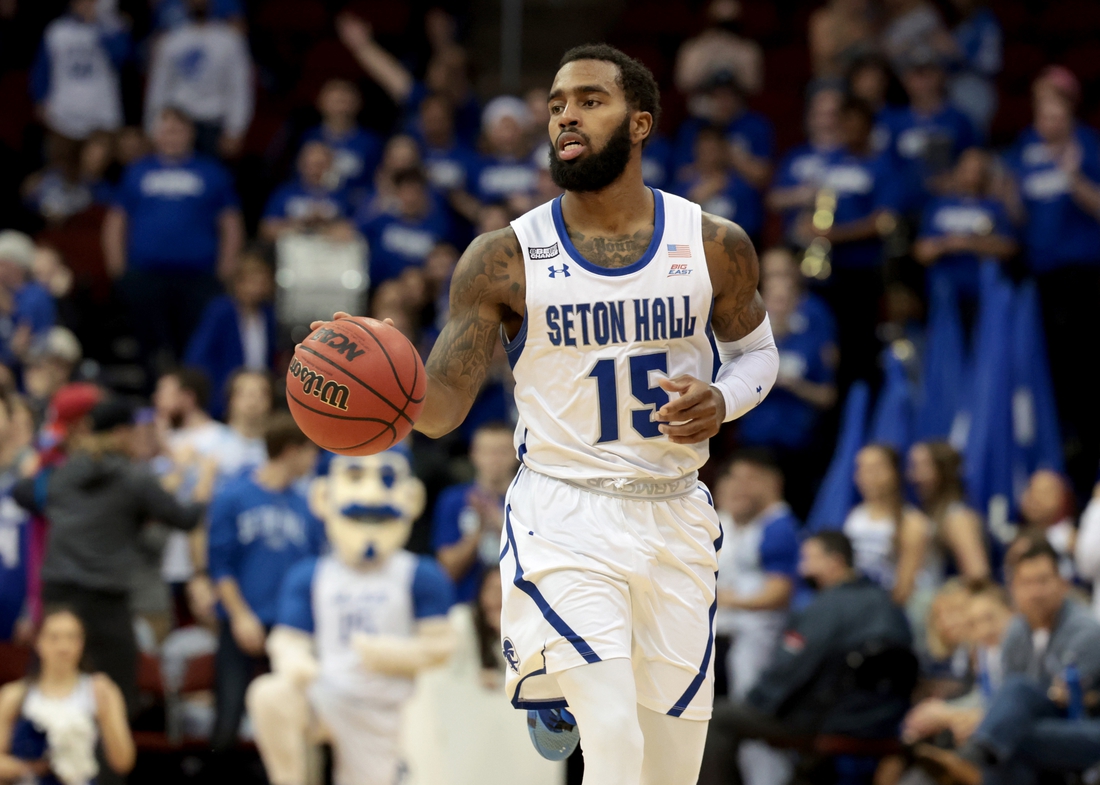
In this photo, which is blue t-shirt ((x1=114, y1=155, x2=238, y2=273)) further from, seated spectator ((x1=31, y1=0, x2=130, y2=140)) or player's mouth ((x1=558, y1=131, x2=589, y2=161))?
player's mouth ((x1=558, y1=131, x2=589, y2=161))

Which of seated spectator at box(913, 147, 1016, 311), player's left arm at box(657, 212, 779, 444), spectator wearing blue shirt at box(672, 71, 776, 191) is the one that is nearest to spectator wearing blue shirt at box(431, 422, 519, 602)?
seated spectator at box(913, 147, 1016, 311)

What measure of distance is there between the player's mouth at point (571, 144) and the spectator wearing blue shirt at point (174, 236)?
304 inches

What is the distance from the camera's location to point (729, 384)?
438cm

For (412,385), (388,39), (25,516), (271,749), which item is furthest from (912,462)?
(388,39)

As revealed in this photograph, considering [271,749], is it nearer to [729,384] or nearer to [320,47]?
[729,384]

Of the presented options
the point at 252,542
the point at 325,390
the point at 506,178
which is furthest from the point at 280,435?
the point at 325,390

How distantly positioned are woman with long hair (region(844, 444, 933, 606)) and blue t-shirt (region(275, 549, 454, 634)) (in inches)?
97.3

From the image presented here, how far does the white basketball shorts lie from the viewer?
13.8ft

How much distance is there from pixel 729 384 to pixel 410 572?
4.23m

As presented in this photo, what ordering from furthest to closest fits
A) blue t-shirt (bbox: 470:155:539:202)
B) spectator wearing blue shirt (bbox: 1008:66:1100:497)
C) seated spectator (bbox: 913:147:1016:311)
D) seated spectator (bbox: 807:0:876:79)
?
seated spectator (bbox: 807:0:876:79), blue t-shirt (bbox: 470:155:539:202), spectator wearing blue shirt (bbox: 1008:66:1100:497), seated spectator (bbox: 913:147:1016:311)

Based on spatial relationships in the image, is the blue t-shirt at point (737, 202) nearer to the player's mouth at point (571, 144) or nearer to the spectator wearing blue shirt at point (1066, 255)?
the spectator wearing blue shirt at point (1066, 255)

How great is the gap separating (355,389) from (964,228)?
8003 millimetres

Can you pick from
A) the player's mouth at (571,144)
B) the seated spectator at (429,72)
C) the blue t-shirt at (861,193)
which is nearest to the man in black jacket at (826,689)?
the blue t-shirt at (861,193)

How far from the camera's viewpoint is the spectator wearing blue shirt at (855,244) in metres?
11.6
